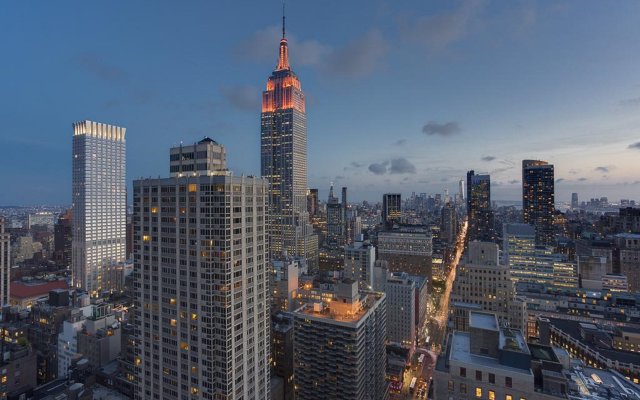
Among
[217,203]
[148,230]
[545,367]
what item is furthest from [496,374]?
[148,230]

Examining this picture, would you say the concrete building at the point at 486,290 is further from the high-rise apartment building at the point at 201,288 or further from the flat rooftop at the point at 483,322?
the high-rise apartment building at the point at 201,288

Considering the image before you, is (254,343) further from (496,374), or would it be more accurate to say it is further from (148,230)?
(496,374)

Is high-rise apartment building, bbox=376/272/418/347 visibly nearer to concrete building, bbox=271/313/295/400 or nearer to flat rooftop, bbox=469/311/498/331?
concrete building, bbox=271/313/295/400

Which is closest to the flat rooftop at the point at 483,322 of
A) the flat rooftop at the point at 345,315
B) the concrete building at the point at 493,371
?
the concrete building at the point at 493,371

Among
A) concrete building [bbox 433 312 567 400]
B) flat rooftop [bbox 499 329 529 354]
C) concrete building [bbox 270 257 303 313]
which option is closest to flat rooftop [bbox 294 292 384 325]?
concrete building [bbox 433 312 567 400]

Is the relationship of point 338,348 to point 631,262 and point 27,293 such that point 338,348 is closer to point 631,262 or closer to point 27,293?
point 27,293
